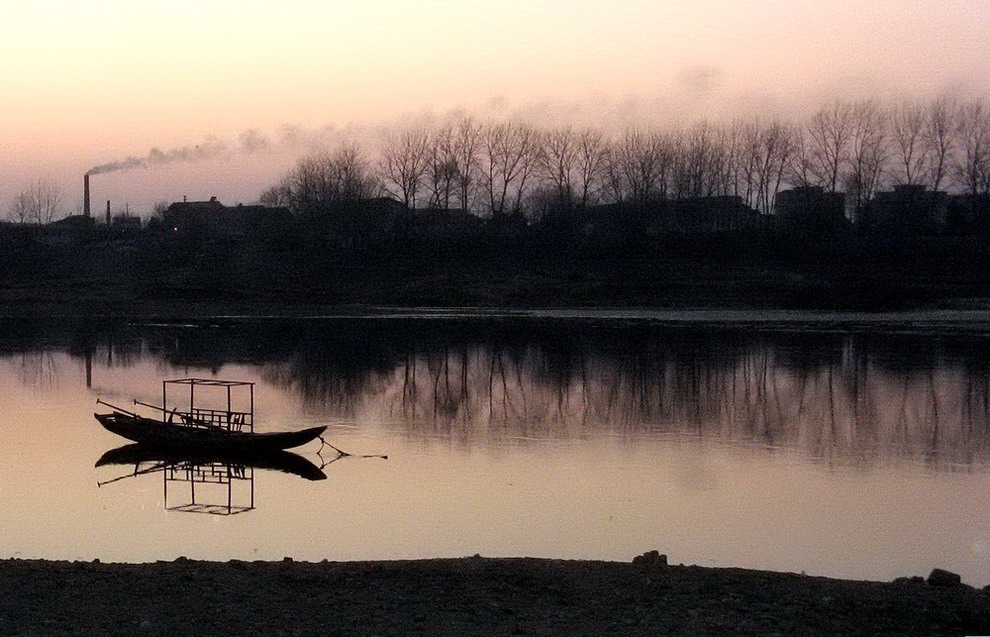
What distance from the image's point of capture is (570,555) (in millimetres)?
16953

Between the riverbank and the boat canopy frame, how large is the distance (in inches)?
462

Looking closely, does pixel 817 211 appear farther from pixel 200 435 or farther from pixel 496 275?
pixel 200 435

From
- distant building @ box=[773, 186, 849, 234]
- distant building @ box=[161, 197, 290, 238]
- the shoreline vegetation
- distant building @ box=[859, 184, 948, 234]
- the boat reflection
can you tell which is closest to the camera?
the boat reflection

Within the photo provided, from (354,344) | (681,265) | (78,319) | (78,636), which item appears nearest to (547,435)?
(78,636)

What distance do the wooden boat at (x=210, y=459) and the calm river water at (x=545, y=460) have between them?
405 millimetres

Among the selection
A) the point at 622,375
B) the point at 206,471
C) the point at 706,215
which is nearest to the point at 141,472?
the point at 206,471

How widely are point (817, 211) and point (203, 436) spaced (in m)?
92.7

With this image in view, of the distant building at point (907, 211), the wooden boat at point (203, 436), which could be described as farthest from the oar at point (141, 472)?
the distant building at point (907, 211)

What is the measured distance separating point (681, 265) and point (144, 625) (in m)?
90.7

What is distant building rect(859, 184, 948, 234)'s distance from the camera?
106750 millimetres

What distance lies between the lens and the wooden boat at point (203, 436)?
82.7 feet

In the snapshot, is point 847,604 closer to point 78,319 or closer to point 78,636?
point 78,636

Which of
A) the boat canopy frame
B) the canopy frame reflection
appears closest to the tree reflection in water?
the boat canopy frame

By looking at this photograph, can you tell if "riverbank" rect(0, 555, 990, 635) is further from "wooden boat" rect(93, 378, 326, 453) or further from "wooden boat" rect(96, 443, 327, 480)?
"wooden boat" rect(93, 378, 326, 453)
